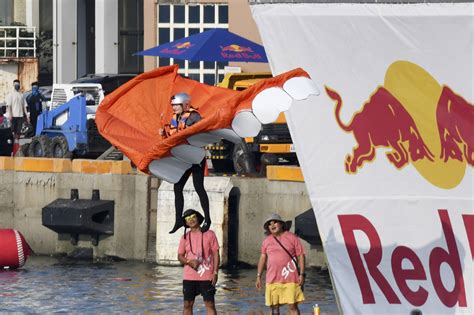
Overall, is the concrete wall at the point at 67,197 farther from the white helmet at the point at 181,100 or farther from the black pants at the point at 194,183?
the white helmet at the point at 181,100

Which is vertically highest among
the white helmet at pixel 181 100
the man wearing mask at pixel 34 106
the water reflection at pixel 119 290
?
the man wearing mask at pixel 34 106

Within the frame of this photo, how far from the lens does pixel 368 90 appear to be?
48.6 feet

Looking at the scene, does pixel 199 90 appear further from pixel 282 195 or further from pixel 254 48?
pixel 254 48

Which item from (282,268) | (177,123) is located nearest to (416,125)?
(177,123)

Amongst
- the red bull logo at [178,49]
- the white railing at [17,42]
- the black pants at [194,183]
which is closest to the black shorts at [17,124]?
the red bull logo at [178,49]

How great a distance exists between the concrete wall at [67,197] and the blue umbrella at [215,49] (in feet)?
10.5

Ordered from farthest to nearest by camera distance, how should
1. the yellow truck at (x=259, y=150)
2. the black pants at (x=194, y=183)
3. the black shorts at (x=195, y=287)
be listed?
the yellow truck at (x=259, y=150) < the black shorts at (x=195, y=287) < the black pants at (x=194, y=183)

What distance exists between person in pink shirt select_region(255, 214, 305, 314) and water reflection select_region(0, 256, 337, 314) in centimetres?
477

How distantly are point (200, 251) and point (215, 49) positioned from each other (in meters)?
14.8

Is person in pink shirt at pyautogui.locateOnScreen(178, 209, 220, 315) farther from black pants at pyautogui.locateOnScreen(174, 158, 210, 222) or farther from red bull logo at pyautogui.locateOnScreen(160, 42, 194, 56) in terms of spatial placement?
red bull logo at pyautogui.locateOnScreen(160, 42, 194, 56)

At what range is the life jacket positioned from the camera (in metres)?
15.8

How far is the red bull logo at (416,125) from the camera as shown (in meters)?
14.7

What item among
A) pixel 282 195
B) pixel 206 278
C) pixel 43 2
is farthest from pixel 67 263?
pixel 43 2

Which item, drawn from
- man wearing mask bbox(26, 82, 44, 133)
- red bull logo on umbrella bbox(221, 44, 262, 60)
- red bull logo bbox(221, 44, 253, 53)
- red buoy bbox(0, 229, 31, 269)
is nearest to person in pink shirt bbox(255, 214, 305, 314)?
red buoy bbox(0, 229, 31, 269)
